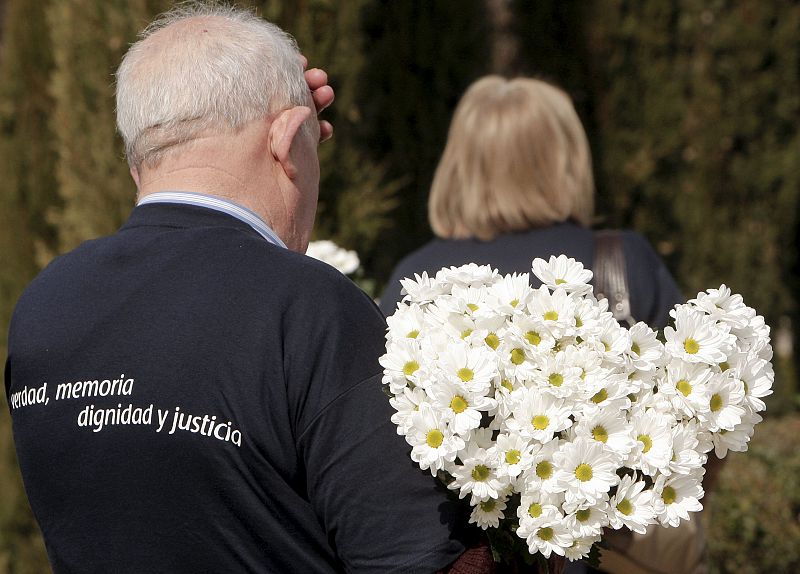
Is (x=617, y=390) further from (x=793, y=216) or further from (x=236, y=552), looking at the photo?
(x=793, y=216)

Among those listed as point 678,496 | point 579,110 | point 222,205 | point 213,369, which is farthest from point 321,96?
point 579,110

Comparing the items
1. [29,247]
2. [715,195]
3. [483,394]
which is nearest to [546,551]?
[483,394]

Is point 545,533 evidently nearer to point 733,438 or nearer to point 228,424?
point 733,438

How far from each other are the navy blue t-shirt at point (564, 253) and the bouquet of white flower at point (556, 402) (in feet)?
3.32

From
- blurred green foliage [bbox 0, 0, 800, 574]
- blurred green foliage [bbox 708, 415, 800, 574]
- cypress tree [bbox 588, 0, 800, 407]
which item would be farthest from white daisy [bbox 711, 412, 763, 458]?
cypress tree [bbox 588, 0, 800, 407]

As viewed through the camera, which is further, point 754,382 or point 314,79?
point 314,79

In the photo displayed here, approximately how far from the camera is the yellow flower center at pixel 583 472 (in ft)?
4.17

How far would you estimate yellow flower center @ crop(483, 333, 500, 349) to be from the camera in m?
1.32

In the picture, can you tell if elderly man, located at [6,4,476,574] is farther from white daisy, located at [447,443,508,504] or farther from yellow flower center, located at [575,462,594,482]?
yellow flower center, located at [575,462,594,482]

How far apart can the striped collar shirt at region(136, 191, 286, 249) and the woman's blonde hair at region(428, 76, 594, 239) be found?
1198 mm

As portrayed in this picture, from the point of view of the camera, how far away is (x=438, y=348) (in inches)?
51.4

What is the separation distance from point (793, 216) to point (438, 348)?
4749 mm

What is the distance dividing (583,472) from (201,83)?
2.64ft

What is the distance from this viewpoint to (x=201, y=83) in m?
1.44
